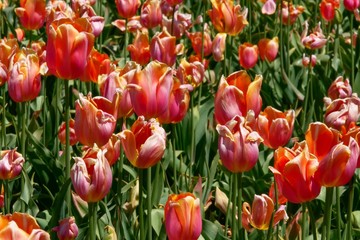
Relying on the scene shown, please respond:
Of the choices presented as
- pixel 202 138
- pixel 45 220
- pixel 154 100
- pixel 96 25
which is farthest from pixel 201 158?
pixel 154 100

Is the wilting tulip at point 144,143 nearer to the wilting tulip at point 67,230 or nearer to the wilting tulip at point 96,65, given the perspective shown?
the wilting tulip at point 67,230

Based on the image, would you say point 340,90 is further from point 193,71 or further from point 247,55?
point 247,55

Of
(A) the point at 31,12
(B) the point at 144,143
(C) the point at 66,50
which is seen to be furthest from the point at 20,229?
(A) the point at 31,12

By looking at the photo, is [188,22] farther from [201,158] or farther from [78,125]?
[78,125]

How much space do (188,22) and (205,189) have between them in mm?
1245

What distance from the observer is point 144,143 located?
207 cm

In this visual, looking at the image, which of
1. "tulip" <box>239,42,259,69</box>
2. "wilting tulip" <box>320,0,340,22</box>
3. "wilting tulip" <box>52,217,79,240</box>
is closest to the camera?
"wilting tulip" <box>52,217,79,240</box>

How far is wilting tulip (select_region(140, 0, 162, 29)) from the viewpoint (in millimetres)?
3904

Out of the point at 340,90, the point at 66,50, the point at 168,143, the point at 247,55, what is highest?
the point at 66,50

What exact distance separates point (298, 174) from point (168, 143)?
1520 mm

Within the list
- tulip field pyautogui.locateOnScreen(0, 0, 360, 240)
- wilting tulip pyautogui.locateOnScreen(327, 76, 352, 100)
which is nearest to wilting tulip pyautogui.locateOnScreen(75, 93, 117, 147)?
tulip field pyautogui.locateOnScreen(0, 0, 360, 240)

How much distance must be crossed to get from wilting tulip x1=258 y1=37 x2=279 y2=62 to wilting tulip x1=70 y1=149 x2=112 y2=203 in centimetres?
233

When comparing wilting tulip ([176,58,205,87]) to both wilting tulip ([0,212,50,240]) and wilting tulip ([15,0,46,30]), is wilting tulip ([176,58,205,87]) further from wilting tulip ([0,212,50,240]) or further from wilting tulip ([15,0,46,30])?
wilting tulip ([0,212,50,240])

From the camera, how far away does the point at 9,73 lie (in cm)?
285
